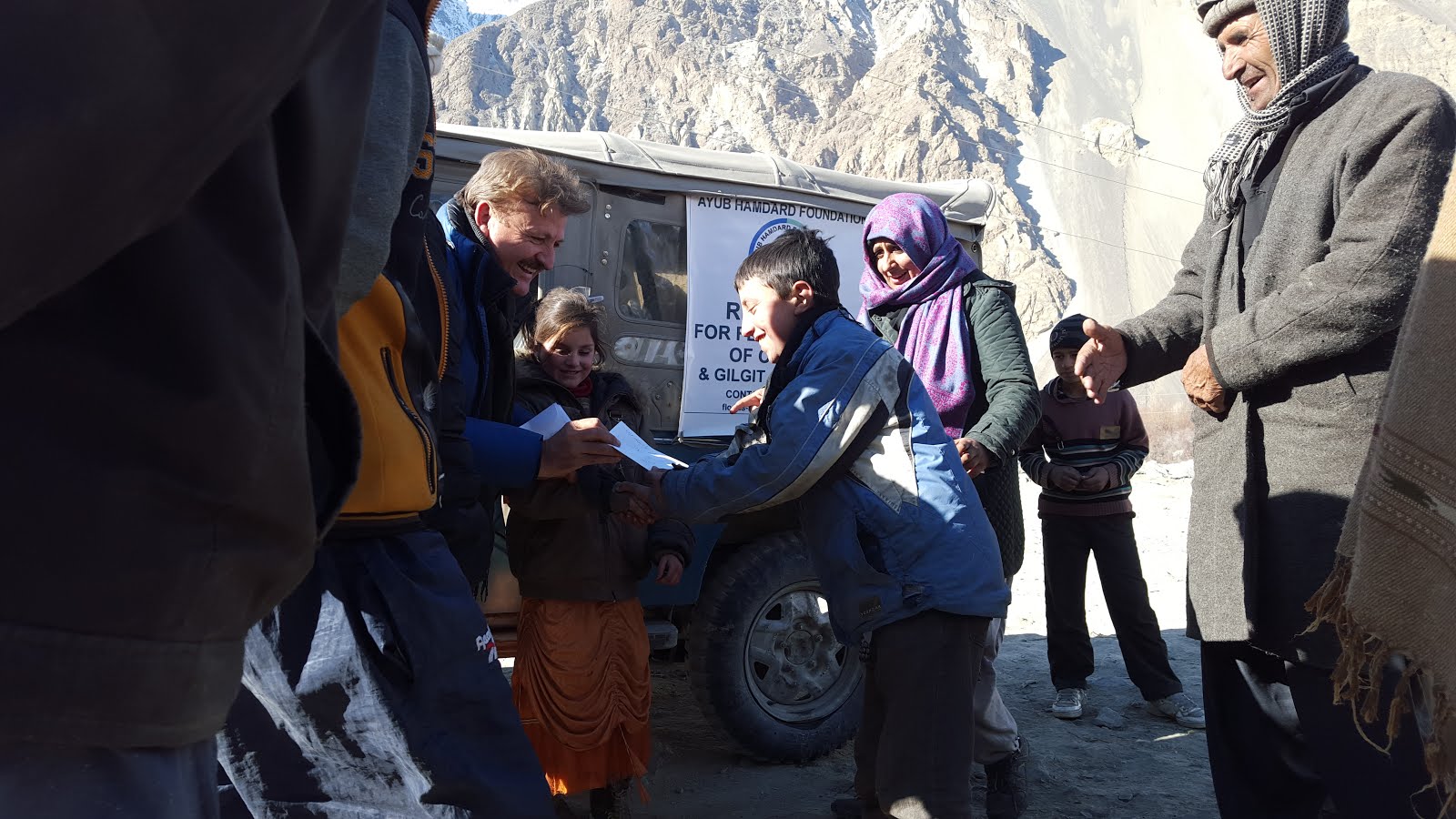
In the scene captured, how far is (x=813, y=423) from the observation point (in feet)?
8.31

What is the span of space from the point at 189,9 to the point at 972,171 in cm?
4951

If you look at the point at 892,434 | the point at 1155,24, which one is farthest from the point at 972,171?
the point at 892,434

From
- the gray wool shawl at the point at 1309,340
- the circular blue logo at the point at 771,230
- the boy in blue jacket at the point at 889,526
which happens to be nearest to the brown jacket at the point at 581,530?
the boy in blue jacket at the point at 889,526

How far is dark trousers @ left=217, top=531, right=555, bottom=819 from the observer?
167 centimetres

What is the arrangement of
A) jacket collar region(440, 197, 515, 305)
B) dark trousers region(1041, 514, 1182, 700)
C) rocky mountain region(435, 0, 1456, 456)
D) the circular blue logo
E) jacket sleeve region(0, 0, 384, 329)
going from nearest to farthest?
jacket sleeve region(0, 0, 384, 329) → jacket collar region(440, 197, 515, 305) → dark trousers region(1041, 514, 1182, 700) → the circular blue logo → rocky mountain region(435, 0, 1456, 456)

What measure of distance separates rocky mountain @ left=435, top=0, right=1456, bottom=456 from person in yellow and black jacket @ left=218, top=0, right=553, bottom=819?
102ft

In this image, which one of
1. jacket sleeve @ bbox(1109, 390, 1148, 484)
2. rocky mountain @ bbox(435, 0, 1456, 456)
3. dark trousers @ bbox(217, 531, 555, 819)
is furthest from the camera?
rocky mountain @ bbox(435, 0, 1456, 456)

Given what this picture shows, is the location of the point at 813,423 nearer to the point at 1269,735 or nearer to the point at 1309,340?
the point at 1309,340

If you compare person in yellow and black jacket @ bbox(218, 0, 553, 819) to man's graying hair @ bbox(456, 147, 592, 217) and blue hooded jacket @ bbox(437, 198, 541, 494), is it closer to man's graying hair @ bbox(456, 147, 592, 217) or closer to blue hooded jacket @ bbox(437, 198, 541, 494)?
blue hooded jacket @ bbox(437, 198, 541, 494)

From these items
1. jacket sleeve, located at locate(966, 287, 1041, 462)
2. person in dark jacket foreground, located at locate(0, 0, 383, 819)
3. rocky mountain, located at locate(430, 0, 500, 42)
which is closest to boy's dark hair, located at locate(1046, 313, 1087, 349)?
jacket sleeve, located at locate(966, 287, 1041, 462)

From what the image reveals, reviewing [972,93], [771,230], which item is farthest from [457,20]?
[771,230]

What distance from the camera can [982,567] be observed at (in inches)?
101

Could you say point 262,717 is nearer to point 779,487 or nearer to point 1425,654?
point 779,487

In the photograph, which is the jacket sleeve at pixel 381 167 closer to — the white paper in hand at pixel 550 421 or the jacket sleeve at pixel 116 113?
the jacket sleeve at pixel 116 113
